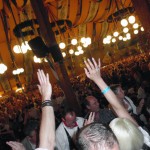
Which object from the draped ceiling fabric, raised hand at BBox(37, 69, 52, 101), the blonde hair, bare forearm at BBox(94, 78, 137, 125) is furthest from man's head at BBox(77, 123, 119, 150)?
the draped ceiling fabric

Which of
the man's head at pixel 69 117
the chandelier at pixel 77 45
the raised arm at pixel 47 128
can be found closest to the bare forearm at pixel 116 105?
the raised arm at pixel 47 128

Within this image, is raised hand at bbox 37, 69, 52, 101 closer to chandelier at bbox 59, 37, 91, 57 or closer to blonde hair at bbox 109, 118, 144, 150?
blonde hair at bbox 109, 118, 144, 150

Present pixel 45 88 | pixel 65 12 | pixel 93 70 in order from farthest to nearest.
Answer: pixel 65 12 < pixel 93 70 < pixel 45 88

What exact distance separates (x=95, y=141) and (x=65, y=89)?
6.21 meters

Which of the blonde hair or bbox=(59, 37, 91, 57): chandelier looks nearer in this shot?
the blonde hair

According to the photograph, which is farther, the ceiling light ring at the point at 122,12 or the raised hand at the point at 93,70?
the ceiling light ring at the point at 122,12

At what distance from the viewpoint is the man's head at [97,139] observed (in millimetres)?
1583

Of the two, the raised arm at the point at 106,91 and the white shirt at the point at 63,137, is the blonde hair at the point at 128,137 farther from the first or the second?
the white shirt at the point at 63,137

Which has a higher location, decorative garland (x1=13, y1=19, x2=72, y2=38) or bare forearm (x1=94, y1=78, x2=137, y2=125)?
decorative garland (x1=13, y1=19, x2=72, y2=38)

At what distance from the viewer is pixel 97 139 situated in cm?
160

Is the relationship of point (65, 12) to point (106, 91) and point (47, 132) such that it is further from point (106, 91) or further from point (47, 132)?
point (47, 132)

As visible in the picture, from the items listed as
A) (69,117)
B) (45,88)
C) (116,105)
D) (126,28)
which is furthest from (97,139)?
(126,28)

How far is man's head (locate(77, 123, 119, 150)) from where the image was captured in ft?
5.19

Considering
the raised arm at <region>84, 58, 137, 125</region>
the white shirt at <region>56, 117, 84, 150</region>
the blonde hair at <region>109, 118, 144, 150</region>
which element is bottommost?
the blonde hair at <region>109, 118, 144, 150</region>
